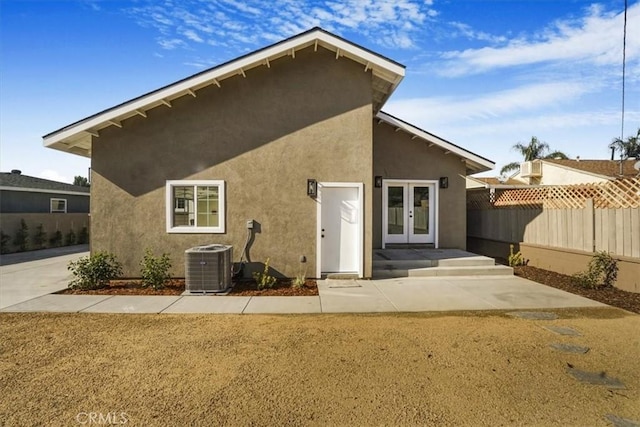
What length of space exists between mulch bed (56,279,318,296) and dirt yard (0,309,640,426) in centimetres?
169

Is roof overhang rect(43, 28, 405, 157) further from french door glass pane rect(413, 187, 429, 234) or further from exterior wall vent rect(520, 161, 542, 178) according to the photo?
exterior wall vent rect(520, 161, 542, 178)

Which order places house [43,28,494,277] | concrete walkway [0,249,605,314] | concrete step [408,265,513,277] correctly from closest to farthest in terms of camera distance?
1. concrete walkway [0,249,605,314]
2. house [43,28,494,277]
3. concrete step [408,265,513,277]

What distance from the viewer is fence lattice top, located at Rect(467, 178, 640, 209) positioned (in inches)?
325

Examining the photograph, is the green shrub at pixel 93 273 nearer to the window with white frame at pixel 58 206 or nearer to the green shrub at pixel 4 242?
the green shrub at pixel 4 242

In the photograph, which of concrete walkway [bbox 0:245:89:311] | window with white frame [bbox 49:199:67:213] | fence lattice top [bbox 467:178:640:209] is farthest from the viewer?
window with white frame [bbox 49:199:67:213]

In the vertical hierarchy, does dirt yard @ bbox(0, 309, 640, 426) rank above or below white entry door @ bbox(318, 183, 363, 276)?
below

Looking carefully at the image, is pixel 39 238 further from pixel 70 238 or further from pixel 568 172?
pixel 568 172

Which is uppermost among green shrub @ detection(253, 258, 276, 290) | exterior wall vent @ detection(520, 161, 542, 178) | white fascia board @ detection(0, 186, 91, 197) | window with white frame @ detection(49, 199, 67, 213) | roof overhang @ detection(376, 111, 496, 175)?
exterior wall vent @ detection(520, 161, 542, 178)

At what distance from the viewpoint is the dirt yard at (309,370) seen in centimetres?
320

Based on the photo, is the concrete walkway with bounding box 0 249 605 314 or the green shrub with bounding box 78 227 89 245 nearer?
the concrete walkway with bounding box 0 249 605 314

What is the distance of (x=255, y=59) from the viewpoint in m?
8.40

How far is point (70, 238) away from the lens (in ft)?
60.4

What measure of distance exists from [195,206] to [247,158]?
1.86 metres

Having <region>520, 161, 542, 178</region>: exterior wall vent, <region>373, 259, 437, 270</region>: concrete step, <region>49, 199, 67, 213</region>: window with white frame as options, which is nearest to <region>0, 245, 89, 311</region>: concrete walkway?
<region>49, 199, 67, 213</region>: window with white frame
